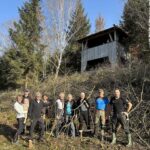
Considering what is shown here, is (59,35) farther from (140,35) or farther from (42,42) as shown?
(140,35)

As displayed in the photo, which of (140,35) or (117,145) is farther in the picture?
(140,35)

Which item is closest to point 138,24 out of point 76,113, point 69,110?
point 76,113

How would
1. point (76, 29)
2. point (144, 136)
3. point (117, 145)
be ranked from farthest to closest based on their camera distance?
point (76, 29) < point (144, 136) < point (117, 145)

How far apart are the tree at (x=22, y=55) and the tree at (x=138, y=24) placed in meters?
7.63

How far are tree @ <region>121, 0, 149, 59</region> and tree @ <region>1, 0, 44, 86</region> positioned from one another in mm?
7631

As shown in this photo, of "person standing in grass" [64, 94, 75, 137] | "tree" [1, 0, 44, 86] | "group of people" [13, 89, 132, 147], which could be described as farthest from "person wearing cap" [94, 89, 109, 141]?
"tree" [1, 0, 44, 86]

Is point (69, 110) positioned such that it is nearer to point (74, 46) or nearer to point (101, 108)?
point (101, 108)

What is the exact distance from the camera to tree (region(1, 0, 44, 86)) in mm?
27266

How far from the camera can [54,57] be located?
30.8 m

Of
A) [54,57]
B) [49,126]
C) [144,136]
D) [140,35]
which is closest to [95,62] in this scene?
[54,57]

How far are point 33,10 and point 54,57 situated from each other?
193 inches

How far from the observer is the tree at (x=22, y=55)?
27266mm

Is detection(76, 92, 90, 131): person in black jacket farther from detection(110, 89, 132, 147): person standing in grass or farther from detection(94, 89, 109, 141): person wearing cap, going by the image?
detection(110, 89, 132, 147): person standing in grass

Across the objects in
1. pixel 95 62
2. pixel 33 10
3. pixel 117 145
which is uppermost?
pixel 33 10
